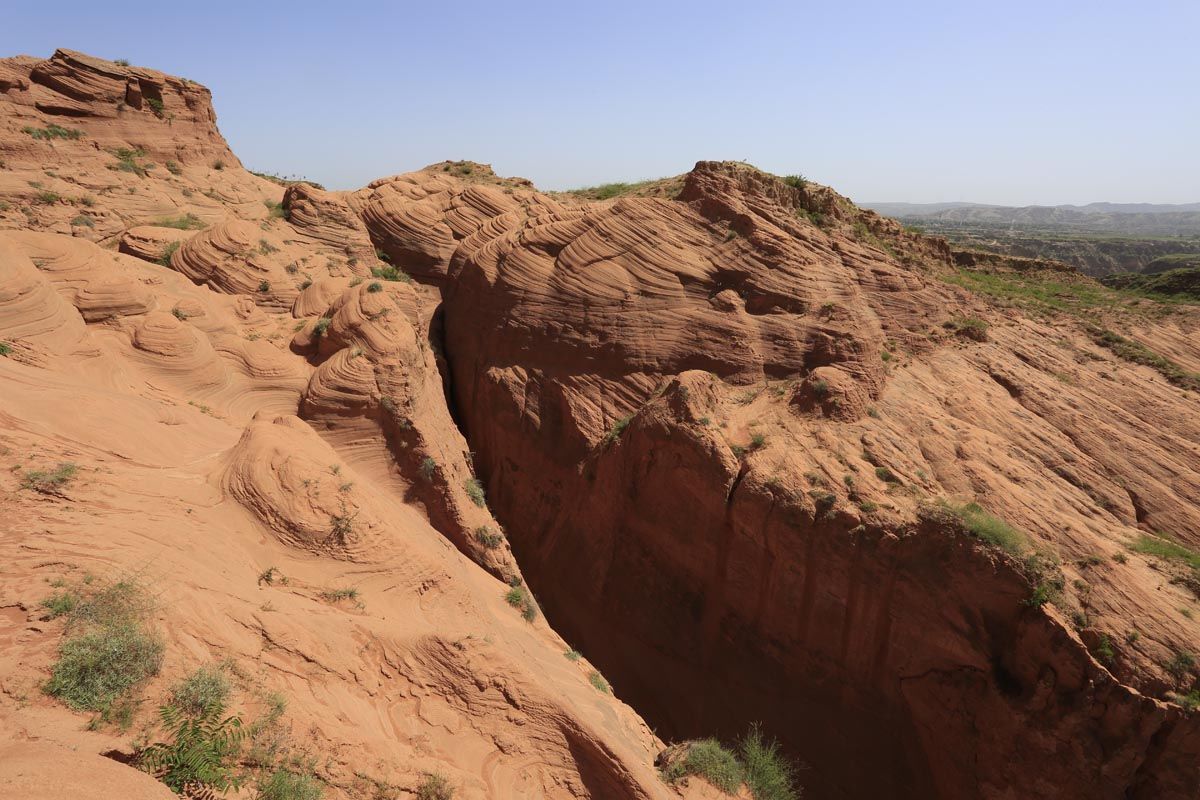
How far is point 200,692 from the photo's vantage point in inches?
237

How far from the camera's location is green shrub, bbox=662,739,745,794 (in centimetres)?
966

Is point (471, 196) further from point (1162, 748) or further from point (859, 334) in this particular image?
point (1162, 748)

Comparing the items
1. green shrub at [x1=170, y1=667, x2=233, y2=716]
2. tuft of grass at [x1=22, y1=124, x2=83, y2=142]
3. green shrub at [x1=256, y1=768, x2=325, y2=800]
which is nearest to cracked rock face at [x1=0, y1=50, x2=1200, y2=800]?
green shrub at [x1=170, y1=667, x2=233, y2=716]

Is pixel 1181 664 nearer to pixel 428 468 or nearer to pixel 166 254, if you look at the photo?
pixel 428 468

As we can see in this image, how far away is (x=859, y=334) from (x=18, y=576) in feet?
49.1

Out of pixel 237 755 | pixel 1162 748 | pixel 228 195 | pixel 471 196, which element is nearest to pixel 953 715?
pixel 1162 748

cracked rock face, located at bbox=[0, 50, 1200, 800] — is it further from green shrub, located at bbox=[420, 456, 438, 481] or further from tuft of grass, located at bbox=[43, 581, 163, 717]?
green shrub, located at bbox=[420, 456, 438, 481]

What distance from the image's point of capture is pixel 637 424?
1430 centimetres

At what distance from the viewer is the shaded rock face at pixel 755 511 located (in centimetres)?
1038

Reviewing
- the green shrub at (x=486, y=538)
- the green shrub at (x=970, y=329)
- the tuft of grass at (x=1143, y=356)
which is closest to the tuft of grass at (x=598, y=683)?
the green shrub at (x=486, y=538)

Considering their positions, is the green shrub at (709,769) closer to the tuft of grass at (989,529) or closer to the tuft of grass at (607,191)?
the tuft of grass at (989,529)

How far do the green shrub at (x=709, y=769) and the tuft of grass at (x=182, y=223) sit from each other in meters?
19.5

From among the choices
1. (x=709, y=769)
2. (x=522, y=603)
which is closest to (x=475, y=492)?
(x=522, y=603)

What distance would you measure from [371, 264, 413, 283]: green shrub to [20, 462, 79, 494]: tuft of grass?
12268 millimetres
